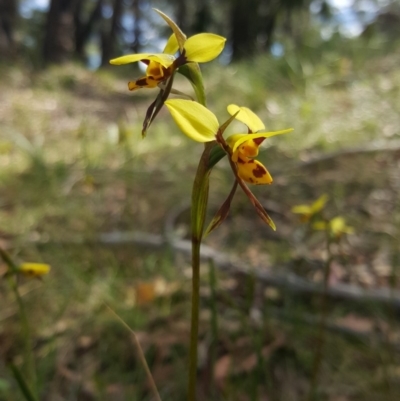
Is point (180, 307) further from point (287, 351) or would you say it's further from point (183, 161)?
point (183, 161)

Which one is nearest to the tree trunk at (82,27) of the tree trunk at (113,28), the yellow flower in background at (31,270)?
the tree trunk at (113,28)

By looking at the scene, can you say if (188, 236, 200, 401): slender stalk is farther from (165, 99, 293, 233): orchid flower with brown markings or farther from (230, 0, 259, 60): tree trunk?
(230, 0, 259, 60): tree trunk

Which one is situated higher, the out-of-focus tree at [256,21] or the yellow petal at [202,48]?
the out-of-focus tree at [256,21]

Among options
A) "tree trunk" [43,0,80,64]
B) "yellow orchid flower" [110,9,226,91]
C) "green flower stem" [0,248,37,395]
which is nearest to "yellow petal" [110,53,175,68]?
"yellow orchid flower" [110,9,226,91]

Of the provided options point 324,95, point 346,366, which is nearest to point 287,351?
point 346,366

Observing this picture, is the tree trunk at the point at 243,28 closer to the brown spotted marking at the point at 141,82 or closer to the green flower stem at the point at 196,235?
the brown spotted marking at the point at 141,82
